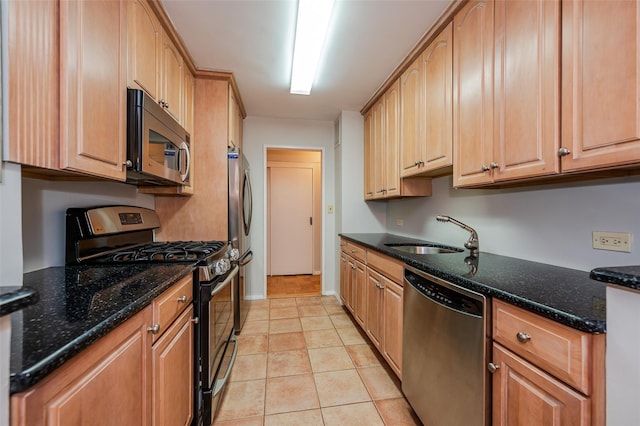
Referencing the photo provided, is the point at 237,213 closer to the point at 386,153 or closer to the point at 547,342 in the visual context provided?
the point at 386,153

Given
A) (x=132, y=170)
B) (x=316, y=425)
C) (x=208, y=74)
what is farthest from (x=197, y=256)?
(x=208, y=74)

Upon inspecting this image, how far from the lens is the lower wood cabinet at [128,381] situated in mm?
563

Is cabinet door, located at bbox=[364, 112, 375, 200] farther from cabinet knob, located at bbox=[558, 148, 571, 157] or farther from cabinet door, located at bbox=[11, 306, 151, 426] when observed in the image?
cabinet door, located at bbox=[11, 306, 151, 426]

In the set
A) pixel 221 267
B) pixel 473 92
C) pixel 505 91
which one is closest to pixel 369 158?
pixel 473 92

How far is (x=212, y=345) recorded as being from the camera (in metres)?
1.49

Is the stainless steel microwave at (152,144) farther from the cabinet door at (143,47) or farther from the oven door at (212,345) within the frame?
the oven door at (212,345)

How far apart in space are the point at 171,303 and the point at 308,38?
1.92 m

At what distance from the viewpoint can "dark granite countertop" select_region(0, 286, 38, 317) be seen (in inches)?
17.1

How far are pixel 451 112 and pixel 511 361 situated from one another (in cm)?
145

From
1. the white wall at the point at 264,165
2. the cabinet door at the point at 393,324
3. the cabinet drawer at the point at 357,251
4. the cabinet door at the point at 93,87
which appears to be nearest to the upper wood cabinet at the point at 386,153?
the cabinet drawer at the point at 357,251

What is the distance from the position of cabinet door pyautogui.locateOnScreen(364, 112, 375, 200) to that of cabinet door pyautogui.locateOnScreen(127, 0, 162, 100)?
216cm

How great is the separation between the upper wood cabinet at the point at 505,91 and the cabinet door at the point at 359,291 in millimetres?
1211

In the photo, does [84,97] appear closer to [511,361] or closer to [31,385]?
[31,385]

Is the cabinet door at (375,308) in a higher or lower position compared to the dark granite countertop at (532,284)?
lower
